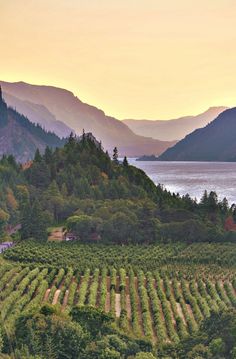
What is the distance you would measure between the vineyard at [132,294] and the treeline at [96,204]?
1306cm

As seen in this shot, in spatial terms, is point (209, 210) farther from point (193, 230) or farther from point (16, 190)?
point (16, 190)

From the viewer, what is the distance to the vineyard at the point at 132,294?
92.5ft

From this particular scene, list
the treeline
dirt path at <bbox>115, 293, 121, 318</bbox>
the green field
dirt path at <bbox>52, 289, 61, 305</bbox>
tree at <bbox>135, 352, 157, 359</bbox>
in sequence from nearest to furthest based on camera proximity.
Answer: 1. tree at <bbox>135, 352, 157, 359</bbox>
2. the green field
3. dirt path at <bbox>115, 293, 121, 318</bbox>
4. dirt path at <bbox>52, 289, 61, 305</bbox>
5. the treeline

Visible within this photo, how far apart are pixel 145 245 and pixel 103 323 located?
29.7 metres

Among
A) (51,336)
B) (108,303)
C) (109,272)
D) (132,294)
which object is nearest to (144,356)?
(51,336)

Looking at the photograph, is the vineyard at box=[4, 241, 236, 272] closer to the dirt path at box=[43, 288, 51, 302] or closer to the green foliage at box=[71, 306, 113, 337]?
the dirt path at box=[43, 288, 51, 302]

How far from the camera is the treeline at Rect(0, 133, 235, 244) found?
5269 cm

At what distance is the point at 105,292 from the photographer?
3294 cm

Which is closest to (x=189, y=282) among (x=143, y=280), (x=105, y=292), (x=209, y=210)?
(x=143, y=280)

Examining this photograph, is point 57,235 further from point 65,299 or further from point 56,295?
point 65,299

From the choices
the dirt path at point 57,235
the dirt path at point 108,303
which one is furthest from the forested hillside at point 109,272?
the dirt path at point 57,235

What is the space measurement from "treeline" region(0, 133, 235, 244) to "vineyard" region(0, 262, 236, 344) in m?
13.1

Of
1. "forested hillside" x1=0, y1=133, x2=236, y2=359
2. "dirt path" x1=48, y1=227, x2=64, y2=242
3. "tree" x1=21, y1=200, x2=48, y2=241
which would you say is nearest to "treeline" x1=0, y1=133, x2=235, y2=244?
"tree" x1=21, y1=200, x2=48, y2=241

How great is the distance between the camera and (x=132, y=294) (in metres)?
33.2
